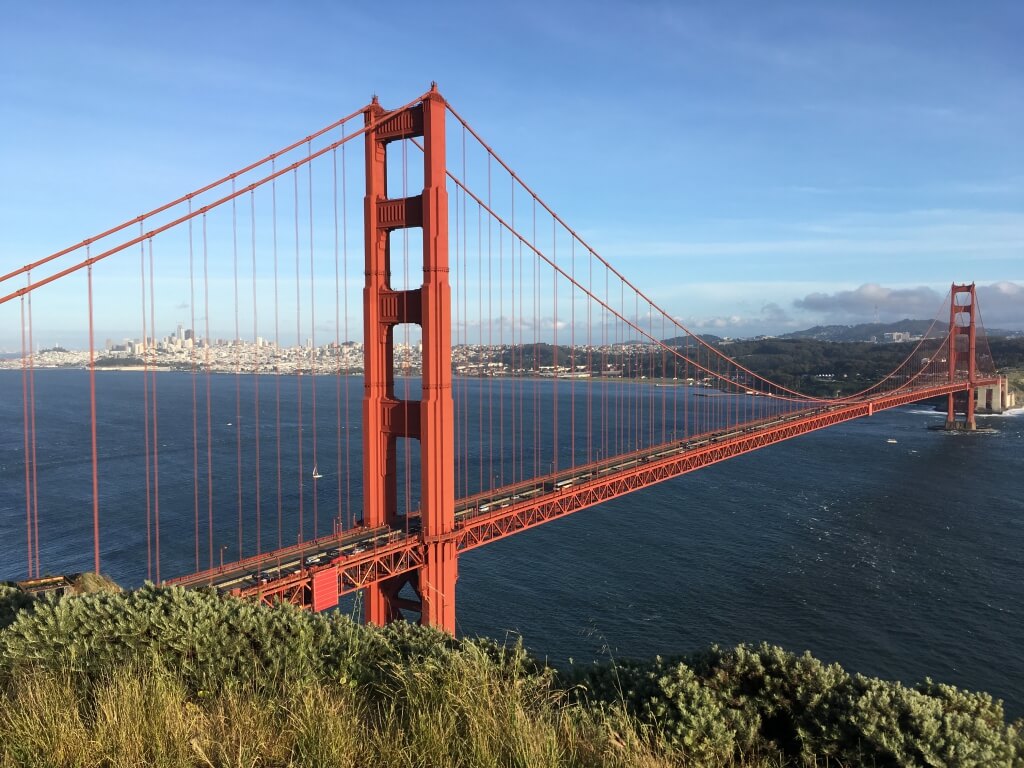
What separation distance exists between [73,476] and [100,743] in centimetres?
4232

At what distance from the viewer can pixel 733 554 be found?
86.8ft

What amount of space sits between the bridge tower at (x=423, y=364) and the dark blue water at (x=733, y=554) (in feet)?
15.3

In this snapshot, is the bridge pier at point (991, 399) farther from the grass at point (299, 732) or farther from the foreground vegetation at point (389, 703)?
the grass at point (299, 732)

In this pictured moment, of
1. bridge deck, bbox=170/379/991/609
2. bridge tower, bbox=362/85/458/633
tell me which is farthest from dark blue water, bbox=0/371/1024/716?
bridge tower, bbox=362/85/458/633

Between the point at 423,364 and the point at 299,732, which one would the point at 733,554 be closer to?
the point at 423,364

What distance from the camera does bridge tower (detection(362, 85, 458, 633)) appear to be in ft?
48.6

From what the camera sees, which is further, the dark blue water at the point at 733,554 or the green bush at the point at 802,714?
the dark blue water at the point at 733,554

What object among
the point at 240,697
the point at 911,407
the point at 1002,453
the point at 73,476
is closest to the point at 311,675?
the point at 240,697

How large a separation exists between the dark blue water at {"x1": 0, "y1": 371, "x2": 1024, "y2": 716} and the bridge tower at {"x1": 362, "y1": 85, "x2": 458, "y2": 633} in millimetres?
4671

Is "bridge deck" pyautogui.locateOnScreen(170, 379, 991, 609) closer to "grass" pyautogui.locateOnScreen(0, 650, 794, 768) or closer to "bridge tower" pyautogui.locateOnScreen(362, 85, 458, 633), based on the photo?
"bridge tower" pyautogui.locateOnScreen(362, 85, 458, 633)

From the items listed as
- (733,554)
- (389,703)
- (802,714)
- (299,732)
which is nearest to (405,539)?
(389,703)

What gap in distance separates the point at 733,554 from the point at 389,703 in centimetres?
2406

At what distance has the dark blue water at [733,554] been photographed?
19.4m

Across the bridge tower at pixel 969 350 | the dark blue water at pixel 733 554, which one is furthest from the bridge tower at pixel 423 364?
the bridge tower at pixel 969 350
